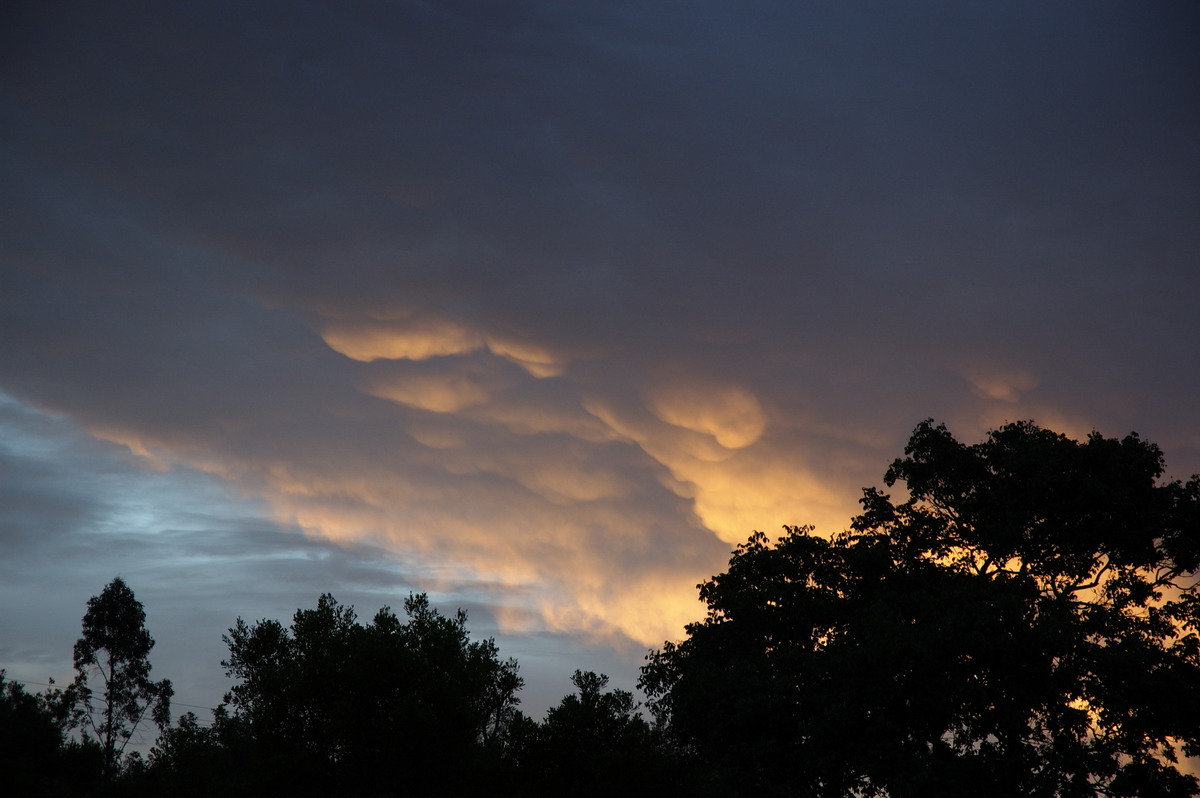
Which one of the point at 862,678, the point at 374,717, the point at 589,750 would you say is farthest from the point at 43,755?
the point at 862,678

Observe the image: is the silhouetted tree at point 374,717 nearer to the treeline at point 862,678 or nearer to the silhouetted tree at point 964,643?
the treeline at point 862,678

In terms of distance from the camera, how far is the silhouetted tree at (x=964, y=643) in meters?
26.0

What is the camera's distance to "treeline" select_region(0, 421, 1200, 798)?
26141 millimetres

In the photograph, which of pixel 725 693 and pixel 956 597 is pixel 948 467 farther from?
pixel 725 693

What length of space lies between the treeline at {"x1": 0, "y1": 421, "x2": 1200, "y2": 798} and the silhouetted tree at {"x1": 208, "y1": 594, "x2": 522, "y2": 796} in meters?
0.09

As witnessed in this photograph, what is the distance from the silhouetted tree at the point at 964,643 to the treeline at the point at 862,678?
0.08 meters

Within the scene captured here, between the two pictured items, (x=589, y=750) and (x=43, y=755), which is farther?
(x=43, y=755)

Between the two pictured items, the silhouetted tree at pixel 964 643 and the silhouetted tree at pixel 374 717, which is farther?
the silhouetted tree at pixel 374 717

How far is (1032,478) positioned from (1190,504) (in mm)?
5122

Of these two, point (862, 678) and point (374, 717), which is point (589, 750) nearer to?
point (374, 717)

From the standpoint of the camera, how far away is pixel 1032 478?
30.2m

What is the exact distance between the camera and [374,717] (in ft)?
122

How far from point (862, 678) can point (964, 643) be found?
10.7ft

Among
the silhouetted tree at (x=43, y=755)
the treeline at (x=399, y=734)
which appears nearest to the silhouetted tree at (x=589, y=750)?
the treeline at (x=399, y=734)
